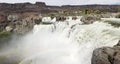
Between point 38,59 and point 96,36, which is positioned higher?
point 96,36

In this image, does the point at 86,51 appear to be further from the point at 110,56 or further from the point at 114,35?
the point at 110,56

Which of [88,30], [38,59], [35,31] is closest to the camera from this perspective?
[38,59]

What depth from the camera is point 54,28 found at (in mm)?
60125

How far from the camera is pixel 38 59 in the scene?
110 ft

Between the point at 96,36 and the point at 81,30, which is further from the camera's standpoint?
the point at 81,30

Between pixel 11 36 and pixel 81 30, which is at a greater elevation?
pixel 81 30

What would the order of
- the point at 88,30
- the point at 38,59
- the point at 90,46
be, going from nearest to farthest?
the point at 90,46, the point at 38,59, the point at 88,30

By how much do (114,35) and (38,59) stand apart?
388 inches

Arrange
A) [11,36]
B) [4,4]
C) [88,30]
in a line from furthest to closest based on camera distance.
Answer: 1. [4,4]
2. [11,36]
3. [88,30]

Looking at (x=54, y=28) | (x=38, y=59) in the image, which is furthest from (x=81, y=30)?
(x=54, y=28)

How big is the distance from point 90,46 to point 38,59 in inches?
266

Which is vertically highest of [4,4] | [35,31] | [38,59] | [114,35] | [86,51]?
[114,35]

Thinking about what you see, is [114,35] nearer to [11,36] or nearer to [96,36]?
[96,36]

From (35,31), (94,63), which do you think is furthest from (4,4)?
(94,63)
